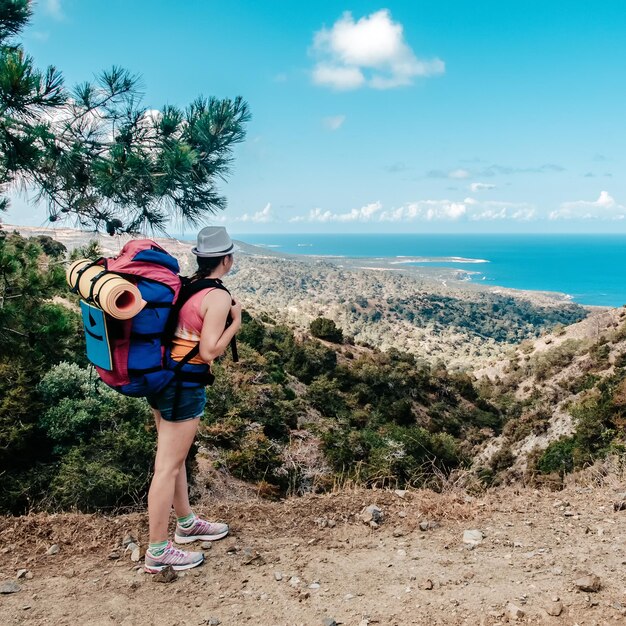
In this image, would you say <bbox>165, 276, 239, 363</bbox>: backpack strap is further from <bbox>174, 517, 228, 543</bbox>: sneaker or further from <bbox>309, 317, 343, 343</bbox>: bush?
<bbox>309, 317, 343, 343</bbox>: bush

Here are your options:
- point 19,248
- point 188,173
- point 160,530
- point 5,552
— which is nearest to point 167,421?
point 160,530

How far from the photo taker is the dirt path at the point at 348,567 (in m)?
2.42

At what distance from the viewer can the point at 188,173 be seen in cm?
354

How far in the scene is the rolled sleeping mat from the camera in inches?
88.1

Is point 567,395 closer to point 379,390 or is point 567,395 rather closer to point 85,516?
point 379,390

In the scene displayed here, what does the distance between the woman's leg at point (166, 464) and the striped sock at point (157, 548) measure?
0.08 m

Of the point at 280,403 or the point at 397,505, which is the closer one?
the point at 397,505

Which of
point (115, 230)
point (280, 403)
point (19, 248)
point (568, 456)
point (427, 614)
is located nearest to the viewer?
point (427, 614)

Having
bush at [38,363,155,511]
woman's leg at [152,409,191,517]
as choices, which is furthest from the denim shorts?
bush at [38,363,155,511]

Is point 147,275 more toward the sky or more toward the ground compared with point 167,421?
more toward the sky

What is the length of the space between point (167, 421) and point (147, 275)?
77cm

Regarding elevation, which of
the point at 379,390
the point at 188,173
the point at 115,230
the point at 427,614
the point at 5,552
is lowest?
the point at 379,390

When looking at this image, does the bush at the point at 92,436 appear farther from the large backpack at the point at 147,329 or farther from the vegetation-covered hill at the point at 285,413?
the large backpack at the point at 147,329

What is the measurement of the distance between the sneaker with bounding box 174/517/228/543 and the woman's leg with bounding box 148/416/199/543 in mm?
435
